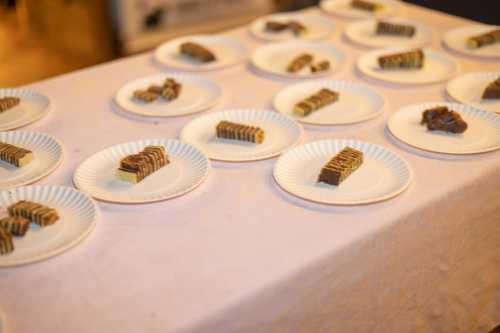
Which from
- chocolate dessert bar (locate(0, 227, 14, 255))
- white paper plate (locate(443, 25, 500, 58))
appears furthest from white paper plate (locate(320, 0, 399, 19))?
chocolate dessert bar (locate(0, 227, 14, 255))

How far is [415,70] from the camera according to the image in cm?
253

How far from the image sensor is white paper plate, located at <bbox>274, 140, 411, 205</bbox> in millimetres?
1676

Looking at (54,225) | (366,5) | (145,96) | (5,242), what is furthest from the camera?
(366,5)

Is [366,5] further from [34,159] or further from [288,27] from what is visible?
[34,159]

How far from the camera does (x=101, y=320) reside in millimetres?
1266

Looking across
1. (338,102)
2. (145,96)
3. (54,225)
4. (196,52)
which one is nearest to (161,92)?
(145,96)

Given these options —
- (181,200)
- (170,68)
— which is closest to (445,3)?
(170,68)

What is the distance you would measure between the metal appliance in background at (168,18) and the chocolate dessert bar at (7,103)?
9.19 ft

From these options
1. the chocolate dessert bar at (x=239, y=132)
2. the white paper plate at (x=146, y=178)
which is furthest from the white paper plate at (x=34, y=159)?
the chocolate dessert bar at (x=239, y=132)

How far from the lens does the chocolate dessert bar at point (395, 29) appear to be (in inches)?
113

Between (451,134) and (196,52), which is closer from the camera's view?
(451,134)

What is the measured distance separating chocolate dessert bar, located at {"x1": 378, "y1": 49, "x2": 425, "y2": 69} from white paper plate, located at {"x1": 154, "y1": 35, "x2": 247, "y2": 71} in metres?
0.62

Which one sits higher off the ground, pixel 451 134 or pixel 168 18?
pixel 451 134

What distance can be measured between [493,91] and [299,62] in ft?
2.60
